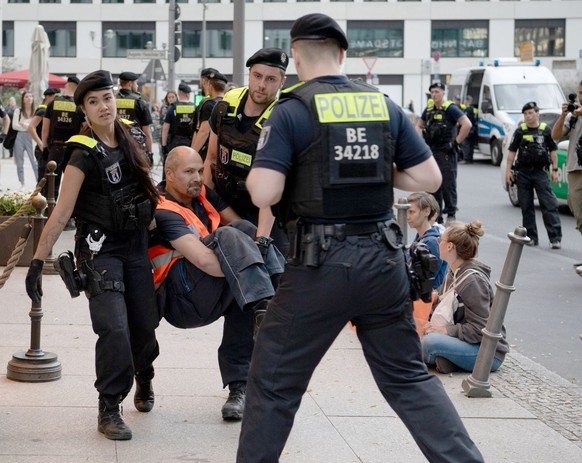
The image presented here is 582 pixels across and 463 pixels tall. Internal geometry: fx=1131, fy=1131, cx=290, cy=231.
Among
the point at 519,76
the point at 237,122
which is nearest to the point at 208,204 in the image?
the point at 237,122

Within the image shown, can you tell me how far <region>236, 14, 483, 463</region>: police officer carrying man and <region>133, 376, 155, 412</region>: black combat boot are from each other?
1884 mm

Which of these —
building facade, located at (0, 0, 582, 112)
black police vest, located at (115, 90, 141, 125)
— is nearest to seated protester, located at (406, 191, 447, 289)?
black police vest, located at (115, 90, 141, 125)

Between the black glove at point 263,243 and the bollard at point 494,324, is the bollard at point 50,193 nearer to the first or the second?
the black glove at point 263,243

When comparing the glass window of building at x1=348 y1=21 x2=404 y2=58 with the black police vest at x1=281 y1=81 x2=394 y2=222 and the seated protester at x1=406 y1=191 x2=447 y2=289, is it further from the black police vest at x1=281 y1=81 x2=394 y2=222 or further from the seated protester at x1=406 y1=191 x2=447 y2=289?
the black police vest at x1=281 y1=81 x2=394 y2=222

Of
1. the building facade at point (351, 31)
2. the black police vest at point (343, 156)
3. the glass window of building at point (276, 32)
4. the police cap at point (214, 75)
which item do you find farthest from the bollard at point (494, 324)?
the glass window of building at point (276, 32)

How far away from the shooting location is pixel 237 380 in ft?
20.0

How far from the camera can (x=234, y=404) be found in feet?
19.7

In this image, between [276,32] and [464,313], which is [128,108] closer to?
[464,313]

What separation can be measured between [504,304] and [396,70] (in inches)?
2716

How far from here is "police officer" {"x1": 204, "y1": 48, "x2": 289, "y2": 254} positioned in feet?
20.8

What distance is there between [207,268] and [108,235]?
52 cm

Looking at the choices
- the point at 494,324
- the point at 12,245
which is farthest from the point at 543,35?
the point at 494,324

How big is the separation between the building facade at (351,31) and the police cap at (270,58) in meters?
65.3

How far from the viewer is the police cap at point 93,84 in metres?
5.69
